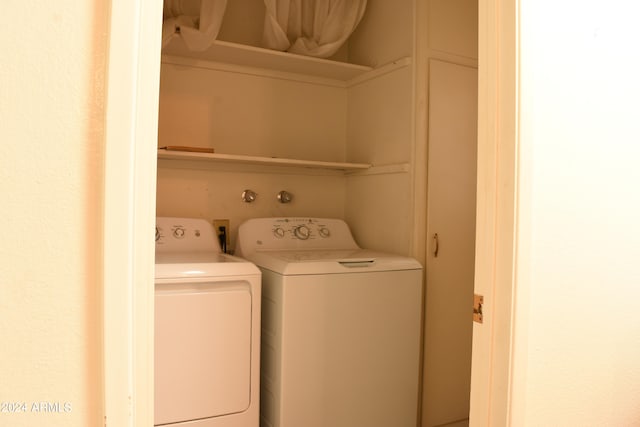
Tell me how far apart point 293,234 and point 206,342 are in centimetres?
86

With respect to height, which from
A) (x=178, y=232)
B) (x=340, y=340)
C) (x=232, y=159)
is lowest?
(x=340, y=340)

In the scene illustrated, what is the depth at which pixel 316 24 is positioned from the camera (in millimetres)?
2523

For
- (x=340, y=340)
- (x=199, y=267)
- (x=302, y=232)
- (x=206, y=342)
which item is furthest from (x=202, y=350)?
(x=302, y=232)

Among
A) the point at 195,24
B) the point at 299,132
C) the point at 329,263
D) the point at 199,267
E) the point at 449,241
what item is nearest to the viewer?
the point at 199,267

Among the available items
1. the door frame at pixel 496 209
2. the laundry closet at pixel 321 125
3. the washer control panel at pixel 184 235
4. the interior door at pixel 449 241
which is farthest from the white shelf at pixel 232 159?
the door frame at pixel 496 209

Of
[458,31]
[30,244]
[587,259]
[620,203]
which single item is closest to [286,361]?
[587,259]

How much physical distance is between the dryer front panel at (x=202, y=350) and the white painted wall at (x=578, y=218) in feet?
3.66

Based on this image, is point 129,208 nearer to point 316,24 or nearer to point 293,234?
point 293,234

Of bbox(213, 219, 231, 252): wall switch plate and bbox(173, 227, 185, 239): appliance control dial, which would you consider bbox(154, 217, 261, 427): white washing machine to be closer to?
bbox(173, 227, 185, 239): appliance control dial

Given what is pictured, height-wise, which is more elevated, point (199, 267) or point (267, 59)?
point (267, 59)

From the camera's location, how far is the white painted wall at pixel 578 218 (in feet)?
3.46

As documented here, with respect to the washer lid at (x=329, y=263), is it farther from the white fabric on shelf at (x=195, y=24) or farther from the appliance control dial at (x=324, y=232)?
the white fabric on shelf at (x=195, y=24)

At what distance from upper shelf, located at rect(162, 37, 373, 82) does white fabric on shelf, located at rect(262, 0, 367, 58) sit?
77 millimetres

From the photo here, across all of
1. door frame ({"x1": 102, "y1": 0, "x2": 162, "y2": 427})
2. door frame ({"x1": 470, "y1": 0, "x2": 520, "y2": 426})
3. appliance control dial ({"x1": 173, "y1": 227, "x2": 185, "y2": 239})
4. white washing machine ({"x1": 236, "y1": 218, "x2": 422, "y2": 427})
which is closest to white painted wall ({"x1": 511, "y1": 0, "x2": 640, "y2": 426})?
door frame ({"x1": 470, "y1": 0, "x2": 520, "y2": 426})
